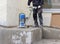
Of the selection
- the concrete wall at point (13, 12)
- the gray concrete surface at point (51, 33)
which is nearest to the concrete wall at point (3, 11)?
the concrete wall at point (13, 12)

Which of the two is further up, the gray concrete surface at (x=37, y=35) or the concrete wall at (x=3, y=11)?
the concrete wall at (x=3, y=11)

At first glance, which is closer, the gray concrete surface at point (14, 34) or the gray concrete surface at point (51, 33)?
the gray concrete surface at point (14, 34)

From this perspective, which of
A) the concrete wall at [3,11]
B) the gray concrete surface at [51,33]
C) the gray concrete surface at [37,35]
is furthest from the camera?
the concrete wall at [3,11]

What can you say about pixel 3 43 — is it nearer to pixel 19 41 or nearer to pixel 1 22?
pixel 19 41

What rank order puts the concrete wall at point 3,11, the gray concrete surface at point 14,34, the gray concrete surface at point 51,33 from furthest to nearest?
the concrete wall at point 3,11 < the gray concrete surface at point 51,33 < the gray concrete surface at point 14,34

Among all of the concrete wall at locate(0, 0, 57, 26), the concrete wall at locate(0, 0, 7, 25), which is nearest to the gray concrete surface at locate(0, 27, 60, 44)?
the concrete wall at locate(0, 0, 57, 26)

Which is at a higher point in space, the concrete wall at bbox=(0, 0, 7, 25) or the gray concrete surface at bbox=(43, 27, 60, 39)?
the concrete wall at bbox=(0, 0, 7, 25)

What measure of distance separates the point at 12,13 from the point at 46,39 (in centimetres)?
187

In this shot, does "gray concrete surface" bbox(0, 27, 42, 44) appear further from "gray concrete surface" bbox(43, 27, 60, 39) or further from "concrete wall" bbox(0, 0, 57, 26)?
"concrete wall" bbox(0, 0, 57, 26)

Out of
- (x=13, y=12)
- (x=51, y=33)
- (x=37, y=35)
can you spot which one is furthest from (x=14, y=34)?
(x=13, y=12)

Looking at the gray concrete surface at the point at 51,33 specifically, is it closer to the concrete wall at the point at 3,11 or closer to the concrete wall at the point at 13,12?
the concrete wall at the point at 13,12

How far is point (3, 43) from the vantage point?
721 centimetres

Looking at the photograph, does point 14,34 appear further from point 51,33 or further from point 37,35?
point 51,33

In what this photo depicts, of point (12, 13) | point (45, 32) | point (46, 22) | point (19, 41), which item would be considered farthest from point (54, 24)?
point (19, 41)
